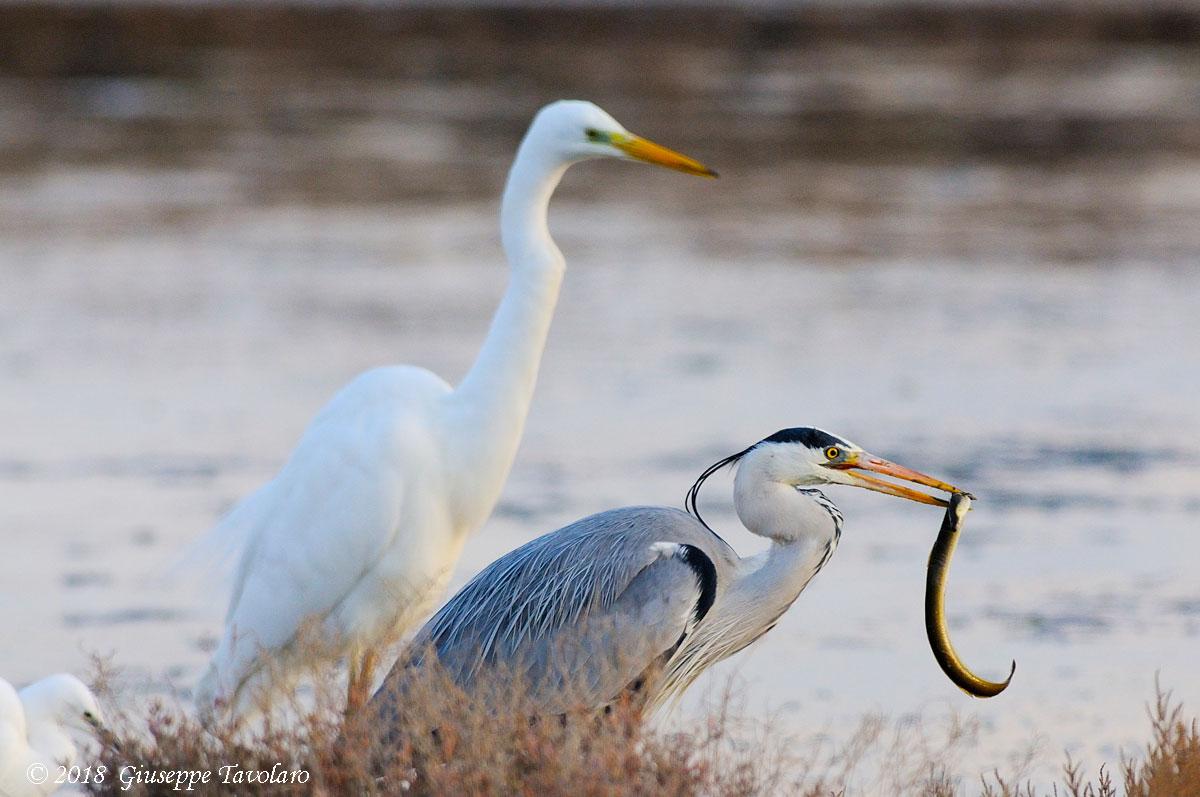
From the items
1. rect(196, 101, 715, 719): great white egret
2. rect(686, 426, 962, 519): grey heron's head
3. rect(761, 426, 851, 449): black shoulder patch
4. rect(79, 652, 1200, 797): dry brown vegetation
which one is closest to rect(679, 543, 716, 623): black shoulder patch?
rect(686, 426, 962, 519): grey heron's head

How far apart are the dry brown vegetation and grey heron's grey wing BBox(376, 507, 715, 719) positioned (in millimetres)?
240

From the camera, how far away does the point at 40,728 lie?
15.6 feet

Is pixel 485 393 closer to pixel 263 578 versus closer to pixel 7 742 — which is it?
pixel 263 578

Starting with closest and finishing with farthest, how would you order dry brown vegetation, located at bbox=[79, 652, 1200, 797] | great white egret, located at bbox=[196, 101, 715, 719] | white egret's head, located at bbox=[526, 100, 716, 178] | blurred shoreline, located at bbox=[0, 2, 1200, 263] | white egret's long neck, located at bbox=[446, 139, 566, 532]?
1. dry brown vegetation, located at bbox=[79, 652, 1200, 797]
2. great white egret, located at bbox=[196, 101, 715, 719]
3. white egret's long neck, located at bbox=[446, 139, 566, 532]
4. white egret's head, located at bbox=[526, 100, 716, 178]
5. blurred shoreline, located at bbox=[0, 2, 1200, 263]

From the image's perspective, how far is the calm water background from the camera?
6.88 metres

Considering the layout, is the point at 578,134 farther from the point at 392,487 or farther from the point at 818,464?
the point at 818,464

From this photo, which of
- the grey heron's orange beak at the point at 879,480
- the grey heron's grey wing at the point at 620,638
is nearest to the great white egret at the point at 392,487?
the grey heron's grey wing at the point at 620,638

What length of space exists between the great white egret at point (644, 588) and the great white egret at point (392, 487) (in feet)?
1.30

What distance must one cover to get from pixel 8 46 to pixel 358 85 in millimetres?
8637

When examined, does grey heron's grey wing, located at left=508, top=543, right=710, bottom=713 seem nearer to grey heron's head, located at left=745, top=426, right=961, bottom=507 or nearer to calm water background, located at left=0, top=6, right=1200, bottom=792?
grey heron's head, located at left=745, top=426, right=961, bottom=507

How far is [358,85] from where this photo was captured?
26.9 meters

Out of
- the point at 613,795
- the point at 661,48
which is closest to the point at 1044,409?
the point at 613,795

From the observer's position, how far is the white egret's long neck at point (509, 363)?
5492mm

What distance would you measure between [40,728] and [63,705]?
85 mm
